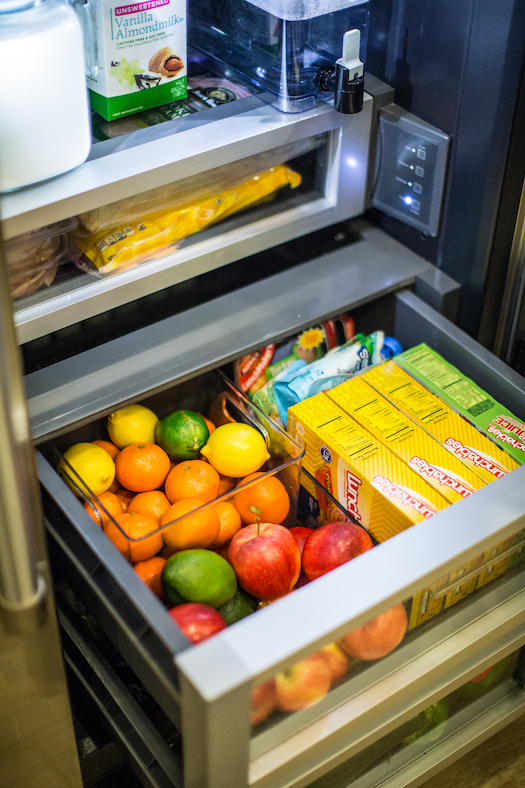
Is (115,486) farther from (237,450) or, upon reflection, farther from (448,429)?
(448,429)

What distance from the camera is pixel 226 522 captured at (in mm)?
1121

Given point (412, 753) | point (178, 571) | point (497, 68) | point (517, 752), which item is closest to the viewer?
point (178, 571)

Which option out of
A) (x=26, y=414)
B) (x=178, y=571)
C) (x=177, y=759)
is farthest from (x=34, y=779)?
(x=26, y=414)

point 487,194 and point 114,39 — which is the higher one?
point 114,39

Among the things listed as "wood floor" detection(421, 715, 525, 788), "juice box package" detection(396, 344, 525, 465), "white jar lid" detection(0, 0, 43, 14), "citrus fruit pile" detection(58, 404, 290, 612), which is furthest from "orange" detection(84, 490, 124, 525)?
"wood floor" detection(421, 715, 525, 788)

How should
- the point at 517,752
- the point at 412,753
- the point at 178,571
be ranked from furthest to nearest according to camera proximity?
the point at 517,752 < the point at 412,753 < the point at 178,571

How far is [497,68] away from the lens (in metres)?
1.13

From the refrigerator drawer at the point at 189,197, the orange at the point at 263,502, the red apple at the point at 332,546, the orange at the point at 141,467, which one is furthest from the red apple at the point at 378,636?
the refrigerator drawer at the point at 189,197

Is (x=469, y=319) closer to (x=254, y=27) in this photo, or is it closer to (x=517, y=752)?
(x=254, y=27)

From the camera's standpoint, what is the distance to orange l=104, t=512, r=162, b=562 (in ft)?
3.45

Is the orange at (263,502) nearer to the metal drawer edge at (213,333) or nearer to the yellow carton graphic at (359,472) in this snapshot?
the yellow carton graphic at (359,472)

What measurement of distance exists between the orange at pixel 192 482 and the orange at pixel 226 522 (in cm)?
3

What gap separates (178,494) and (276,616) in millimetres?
351

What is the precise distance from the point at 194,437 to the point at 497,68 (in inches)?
25.7
